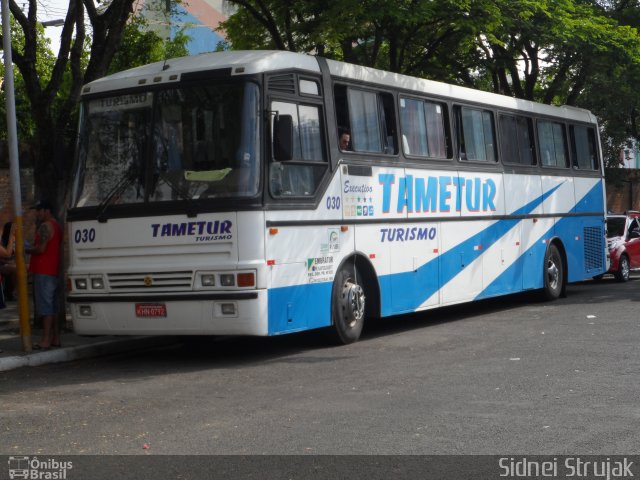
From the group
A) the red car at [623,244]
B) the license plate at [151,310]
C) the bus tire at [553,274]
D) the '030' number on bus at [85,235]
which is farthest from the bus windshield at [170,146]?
the red car at [623,244]

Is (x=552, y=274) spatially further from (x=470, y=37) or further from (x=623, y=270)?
(x=623, y=270)

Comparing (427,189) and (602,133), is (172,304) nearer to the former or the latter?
(427,189)

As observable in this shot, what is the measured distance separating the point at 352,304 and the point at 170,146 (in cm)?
309

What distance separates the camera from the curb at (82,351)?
11.9m

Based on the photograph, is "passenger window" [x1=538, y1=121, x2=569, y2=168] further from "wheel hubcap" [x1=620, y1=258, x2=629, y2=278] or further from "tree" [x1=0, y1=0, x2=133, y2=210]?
"tree" [x1=0, y1=0, x2=133, y2=210]

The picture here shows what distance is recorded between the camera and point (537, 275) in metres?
18.8

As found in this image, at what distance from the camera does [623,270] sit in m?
25.4

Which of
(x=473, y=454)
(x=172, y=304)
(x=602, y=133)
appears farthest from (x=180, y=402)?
(x=602, y=133)

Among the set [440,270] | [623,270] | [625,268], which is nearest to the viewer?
[440,270]

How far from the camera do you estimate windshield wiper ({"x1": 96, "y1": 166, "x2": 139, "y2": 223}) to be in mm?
11906

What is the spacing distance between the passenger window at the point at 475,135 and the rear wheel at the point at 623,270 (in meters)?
9.47

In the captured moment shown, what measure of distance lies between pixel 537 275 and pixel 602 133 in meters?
19.2

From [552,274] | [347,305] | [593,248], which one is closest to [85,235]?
[347,305]

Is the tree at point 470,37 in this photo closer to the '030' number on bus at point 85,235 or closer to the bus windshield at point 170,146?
the bus windshield at point 170,146
